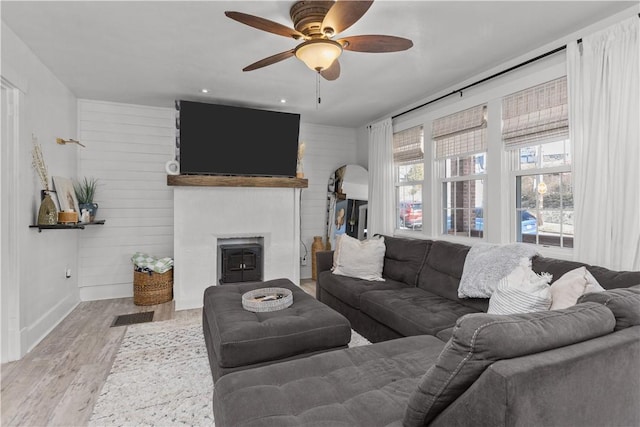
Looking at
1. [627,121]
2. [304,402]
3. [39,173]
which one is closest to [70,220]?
[39,173]

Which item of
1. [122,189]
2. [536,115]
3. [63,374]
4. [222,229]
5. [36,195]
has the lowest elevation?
[63,374]

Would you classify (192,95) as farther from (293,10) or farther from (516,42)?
(516,42)

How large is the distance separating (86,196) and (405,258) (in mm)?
3856

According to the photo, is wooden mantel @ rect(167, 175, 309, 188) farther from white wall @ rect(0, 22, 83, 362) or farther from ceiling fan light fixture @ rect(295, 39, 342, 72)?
ceiling fan light fixture @ rect(295, 39, 342, 72)

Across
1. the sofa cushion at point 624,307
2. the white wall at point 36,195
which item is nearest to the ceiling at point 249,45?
the white wall at point 36,195

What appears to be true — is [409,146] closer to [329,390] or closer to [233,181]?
[233,181]

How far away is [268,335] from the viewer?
6.76ft

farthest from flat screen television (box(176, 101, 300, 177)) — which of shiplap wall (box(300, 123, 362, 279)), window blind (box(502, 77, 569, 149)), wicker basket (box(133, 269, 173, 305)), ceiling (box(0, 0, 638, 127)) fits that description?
window blind (box(502, 77, 569, 149))

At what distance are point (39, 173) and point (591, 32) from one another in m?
4.67

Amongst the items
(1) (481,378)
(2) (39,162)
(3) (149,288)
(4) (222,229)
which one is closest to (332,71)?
(1) (481,378)

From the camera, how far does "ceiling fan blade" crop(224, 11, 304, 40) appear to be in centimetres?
189

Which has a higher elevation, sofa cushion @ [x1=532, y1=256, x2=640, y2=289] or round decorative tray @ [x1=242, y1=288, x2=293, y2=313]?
sofa cushion @ [x1=532, y1=256, x2=640, y2=289]

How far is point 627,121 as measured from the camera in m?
2.22

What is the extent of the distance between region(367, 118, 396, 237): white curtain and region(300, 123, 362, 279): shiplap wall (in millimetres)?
800
